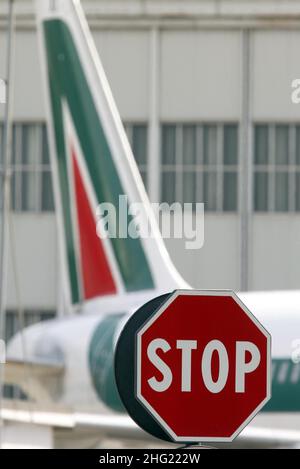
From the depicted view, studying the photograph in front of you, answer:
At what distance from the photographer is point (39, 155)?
18.4 m

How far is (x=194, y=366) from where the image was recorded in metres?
2.39

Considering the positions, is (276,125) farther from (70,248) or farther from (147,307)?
(147,307)

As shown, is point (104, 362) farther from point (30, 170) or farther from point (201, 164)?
point (30, 170)

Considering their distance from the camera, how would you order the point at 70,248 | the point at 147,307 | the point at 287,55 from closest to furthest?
the point at 147,307, the point at 70,248, the point at 287,55

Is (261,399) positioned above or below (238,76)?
below

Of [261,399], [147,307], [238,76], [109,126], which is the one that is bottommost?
[261,399]

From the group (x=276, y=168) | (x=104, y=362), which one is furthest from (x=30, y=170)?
(x=104, y=362)

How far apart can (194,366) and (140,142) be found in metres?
15.8

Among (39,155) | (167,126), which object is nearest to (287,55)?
(167,126)

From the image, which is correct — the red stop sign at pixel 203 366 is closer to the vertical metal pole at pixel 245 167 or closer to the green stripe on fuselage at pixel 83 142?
the green stripe on fuselage at pixel 83 142

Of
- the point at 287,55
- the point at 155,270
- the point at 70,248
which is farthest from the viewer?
the point at 287,55

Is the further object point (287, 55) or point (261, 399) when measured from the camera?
point (287, 55)

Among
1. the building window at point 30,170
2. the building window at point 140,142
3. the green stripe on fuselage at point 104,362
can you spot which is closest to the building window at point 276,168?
the building window at point 140,142

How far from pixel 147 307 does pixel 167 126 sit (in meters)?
15.7
